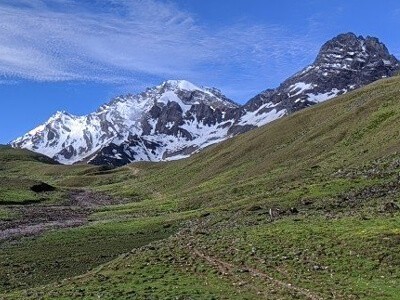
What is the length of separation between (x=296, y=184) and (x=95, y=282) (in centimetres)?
4144

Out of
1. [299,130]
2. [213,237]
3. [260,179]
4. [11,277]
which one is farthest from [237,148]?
[11,277]

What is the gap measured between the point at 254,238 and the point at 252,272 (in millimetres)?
8832

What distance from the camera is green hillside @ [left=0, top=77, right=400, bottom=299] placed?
1326 inches

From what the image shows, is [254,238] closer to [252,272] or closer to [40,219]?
[252,272]

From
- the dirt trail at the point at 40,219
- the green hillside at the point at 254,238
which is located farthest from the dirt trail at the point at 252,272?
the dirt trail at the point at 40,219

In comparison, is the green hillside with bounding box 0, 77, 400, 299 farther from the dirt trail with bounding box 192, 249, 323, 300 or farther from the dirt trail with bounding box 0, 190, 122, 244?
the dirt trail with bounding box 0, 190, 122, 244

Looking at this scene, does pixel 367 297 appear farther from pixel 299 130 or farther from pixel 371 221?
pixel 299 130

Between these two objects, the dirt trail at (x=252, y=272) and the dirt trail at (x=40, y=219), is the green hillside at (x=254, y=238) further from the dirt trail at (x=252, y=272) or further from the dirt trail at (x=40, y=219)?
the dirt trail at (x=40, y=219)

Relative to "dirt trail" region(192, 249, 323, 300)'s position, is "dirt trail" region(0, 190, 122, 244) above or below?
above

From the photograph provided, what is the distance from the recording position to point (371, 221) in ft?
144

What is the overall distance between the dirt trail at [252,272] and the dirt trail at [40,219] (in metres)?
29.1

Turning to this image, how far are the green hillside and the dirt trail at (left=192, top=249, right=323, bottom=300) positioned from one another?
9 centimetres

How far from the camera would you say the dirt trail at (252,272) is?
30913mm

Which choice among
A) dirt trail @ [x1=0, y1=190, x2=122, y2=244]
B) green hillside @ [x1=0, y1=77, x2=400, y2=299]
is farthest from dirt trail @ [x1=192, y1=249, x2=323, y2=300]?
dirt trail @ [x1=0, y1=190, x2=122, y2=244]
